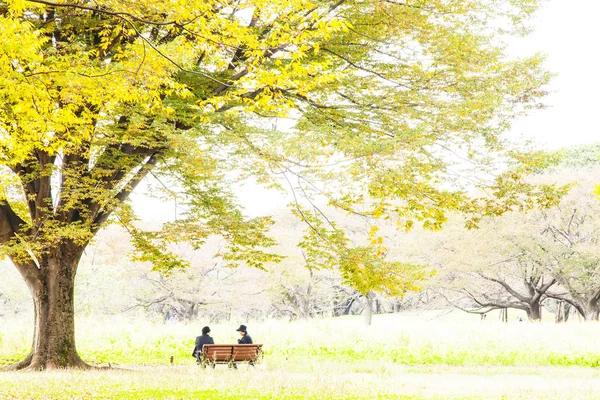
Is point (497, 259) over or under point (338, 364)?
over

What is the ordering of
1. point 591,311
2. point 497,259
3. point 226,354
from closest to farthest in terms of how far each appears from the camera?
point 226,354, point 591,311, point 497,259

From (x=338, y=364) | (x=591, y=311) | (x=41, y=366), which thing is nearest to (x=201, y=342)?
(x=41, y=366)

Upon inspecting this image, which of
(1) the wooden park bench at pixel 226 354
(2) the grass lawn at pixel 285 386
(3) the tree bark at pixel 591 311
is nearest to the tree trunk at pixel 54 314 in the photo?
(2) the grass lawn at pixel 285 386

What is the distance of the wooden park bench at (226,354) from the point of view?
439 inches

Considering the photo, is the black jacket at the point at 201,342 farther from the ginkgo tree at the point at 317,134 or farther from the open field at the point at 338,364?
the ginkgo tree at the point at 317,134

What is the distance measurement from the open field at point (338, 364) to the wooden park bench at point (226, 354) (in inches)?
8.5

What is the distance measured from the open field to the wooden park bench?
22cm

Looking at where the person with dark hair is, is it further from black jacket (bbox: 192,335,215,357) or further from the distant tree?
the distant tree

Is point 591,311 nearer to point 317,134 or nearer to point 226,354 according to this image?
point 226,354

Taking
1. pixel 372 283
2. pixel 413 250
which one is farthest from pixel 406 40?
pixel 413 250

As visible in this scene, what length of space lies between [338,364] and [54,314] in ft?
21.8

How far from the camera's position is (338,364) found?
45.7 feet

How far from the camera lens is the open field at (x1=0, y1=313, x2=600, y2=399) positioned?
27.4 feet

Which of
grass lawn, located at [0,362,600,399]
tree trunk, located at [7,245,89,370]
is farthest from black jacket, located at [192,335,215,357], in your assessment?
tree trunk, located at [7,245,89,370]
